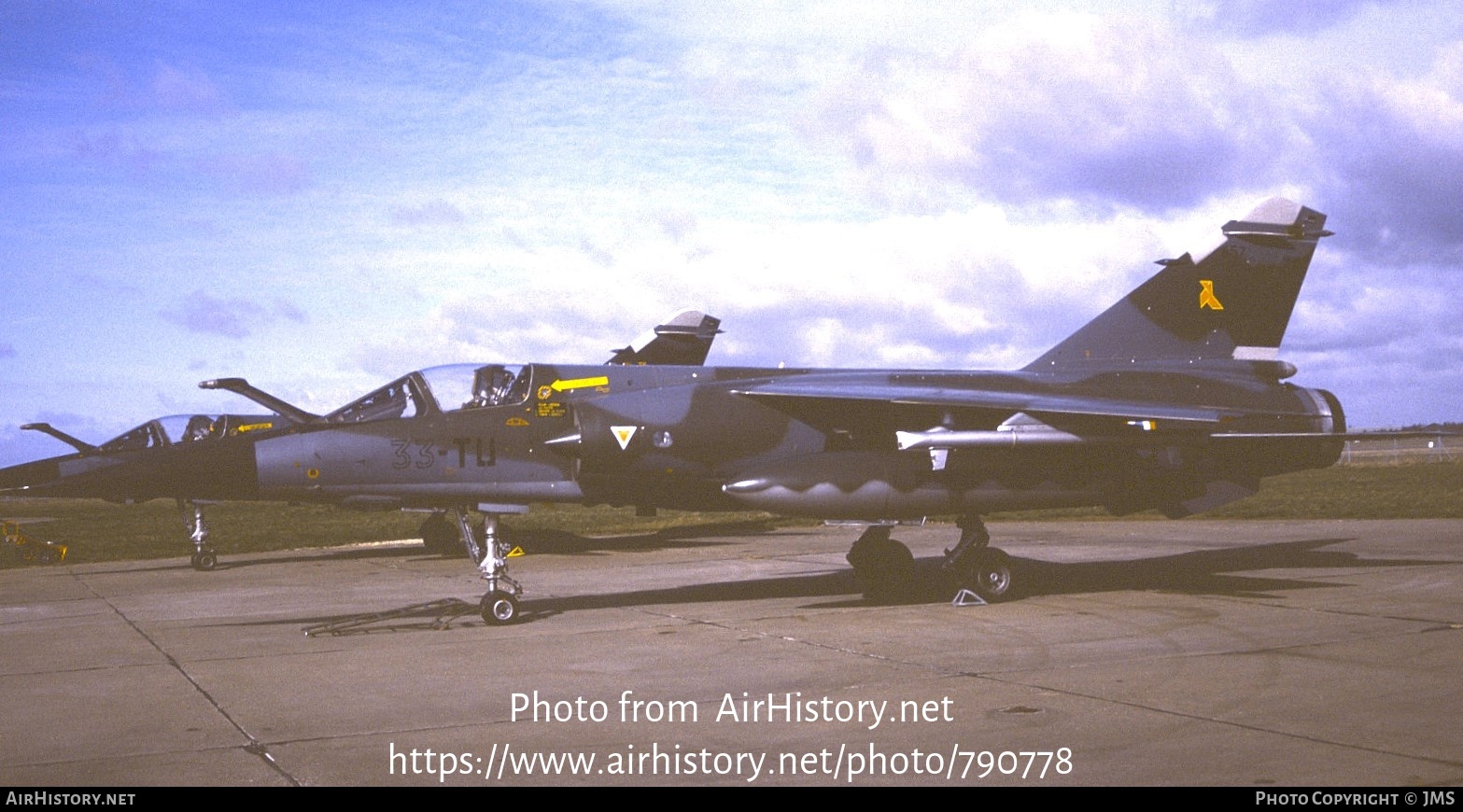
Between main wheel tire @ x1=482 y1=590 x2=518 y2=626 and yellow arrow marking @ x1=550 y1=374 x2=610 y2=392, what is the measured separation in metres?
2.52

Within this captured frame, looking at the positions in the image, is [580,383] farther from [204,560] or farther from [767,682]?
[204,560]

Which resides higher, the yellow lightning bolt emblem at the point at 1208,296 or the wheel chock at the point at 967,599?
the yellow lightning bolt emblem at the point at 1208,296

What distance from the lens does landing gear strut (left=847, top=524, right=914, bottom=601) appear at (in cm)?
1480

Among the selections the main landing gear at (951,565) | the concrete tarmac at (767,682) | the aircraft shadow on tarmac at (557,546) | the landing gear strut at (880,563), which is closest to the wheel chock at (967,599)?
the main landing gear at (951,565)

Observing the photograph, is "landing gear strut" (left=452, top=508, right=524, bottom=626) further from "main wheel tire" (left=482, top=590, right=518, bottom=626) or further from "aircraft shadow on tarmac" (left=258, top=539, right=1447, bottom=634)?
"aircraft shadow on tarmac" (left=258, top=539, right=1447, bottom=634)

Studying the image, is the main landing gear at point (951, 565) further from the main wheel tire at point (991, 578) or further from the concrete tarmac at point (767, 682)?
the concrete tarmac at point (767, 682)

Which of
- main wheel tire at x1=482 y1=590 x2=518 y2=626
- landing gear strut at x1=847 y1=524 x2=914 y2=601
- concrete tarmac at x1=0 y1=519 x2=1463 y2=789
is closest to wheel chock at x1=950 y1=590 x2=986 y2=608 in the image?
concrete tarmac at x1=0 y1=519 x2=1463 y2=789

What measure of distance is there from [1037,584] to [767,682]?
23.3 ft

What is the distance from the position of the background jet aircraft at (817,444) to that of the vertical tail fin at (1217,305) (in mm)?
422

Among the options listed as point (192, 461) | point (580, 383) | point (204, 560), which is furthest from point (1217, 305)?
point (204, 560)

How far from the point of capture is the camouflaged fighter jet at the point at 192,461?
14.2 m

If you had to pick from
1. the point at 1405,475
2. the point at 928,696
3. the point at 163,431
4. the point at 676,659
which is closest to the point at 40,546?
the point at 163,431

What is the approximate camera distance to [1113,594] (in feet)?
45.0

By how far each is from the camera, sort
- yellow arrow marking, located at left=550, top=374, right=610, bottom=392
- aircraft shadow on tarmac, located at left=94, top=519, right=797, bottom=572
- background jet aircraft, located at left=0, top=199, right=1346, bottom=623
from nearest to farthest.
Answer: background jet aircraft, located at left=0, top=199, right=1346, bottom=623 < yellow arrow marking, located at left=550, top=374, right=610, bottom=392 < aircraft shadow on tarmac, located at left=94, top=519, right=797, bottom=572
